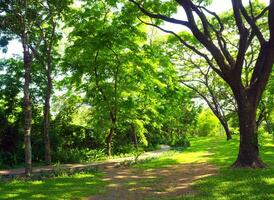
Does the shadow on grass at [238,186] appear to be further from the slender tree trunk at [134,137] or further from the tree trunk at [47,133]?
the slender tree trunk at [134,137]

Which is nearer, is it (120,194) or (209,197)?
(209,197)

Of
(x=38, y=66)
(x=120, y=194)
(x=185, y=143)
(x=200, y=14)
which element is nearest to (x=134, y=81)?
(x=38, y=66)

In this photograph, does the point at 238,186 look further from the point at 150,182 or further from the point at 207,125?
the point at 207,125

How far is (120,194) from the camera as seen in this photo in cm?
1140

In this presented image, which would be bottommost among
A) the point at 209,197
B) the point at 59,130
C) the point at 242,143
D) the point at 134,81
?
the point at 209,197

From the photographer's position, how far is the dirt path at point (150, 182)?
441 inches

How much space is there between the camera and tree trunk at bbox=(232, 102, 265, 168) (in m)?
14.9

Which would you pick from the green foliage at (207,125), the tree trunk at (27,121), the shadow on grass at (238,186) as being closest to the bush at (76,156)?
the tree trunk at (27,121)

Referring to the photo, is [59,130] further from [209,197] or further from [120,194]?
[209,197]

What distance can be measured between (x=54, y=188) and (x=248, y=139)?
7.34 m

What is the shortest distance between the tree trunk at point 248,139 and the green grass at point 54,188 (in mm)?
5309

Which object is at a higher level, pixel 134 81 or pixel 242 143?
pixel 134 81

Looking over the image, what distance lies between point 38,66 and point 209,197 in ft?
48.1

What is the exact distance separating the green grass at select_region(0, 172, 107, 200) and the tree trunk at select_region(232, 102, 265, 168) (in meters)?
5.31
